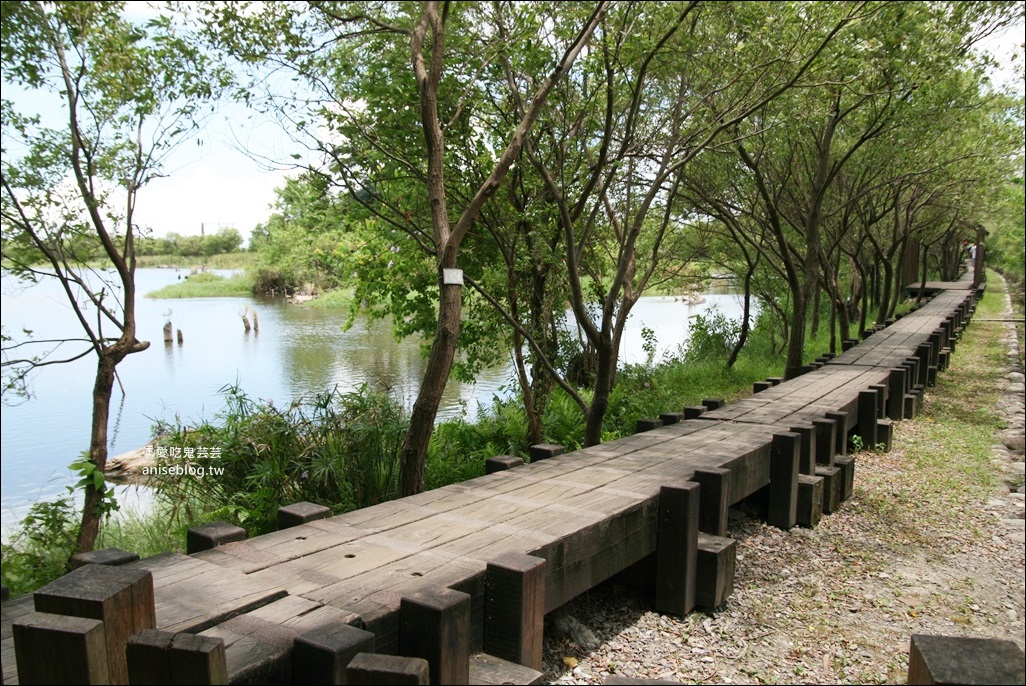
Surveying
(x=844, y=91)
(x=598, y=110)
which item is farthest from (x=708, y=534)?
(x=844, y=91)

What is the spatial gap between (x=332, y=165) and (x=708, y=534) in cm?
501

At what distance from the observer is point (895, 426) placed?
919 cm

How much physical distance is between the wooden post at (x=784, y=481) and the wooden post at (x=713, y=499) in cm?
113

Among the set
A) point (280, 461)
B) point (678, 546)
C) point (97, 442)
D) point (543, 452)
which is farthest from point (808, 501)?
point (97, 442)

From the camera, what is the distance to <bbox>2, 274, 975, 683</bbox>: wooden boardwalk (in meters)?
2.54

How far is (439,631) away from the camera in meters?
2.51

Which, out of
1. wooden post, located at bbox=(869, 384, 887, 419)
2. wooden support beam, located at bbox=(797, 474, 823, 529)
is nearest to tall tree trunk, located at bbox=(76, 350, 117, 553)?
wooden support beam, located at bbox=(797, 474, 823, 529)

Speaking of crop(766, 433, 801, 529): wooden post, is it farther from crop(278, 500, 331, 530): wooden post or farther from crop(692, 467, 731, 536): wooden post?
crop(278, 500, 331, 530): wooden post

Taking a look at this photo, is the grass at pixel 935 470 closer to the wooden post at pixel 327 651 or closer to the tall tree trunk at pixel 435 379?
the tall tree trunk at pixel 435 379

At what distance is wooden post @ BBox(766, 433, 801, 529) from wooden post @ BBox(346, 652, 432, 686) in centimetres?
Result: 410

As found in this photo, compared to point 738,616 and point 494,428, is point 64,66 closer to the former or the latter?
point 494,428

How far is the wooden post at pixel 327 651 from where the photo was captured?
2230 mm

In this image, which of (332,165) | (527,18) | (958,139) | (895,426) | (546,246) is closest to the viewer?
(527,18)

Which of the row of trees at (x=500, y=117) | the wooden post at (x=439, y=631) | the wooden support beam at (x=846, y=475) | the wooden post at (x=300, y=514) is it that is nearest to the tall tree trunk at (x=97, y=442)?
the row of trees at (x=500, y=117)
